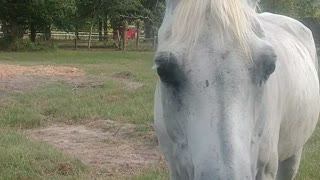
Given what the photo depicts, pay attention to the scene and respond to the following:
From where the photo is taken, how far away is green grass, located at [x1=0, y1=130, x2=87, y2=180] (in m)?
4.79

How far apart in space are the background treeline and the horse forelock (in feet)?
57.1

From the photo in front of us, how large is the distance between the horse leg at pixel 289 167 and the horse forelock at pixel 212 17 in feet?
6.33

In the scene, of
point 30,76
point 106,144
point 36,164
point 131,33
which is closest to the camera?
point 36,164

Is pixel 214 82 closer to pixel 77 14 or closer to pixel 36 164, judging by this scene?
pixel 36 164

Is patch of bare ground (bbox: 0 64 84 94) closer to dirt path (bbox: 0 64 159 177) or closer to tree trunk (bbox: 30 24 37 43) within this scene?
dirt path (bbox: 0 64 159 177)

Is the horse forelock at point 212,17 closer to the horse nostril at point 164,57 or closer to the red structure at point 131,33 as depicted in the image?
the horse nostril at point 164,57

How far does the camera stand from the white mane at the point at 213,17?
1.78m

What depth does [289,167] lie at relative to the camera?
367cm

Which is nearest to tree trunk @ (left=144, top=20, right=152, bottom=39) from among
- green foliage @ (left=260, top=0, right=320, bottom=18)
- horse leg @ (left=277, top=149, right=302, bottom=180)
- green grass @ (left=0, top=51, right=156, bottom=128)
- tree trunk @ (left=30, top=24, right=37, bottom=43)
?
tree trunk @ (left=30, top=24, right=37, bottom=43)

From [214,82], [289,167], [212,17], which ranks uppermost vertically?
[212,17]

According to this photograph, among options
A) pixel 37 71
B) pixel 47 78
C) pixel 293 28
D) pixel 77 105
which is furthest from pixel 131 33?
pixel 293 28

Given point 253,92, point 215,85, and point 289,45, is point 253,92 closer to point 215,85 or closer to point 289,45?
point 215,85

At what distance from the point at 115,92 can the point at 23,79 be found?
3.50m

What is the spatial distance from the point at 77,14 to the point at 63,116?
23.3 metres
